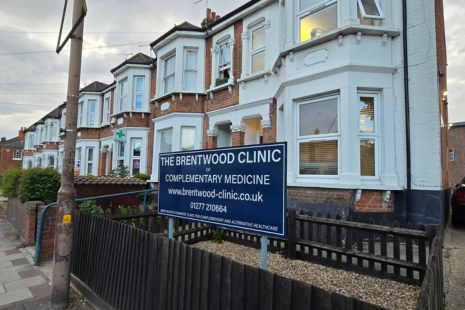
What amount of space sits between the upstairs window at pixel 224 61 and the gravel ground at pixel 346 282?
23.8 feet

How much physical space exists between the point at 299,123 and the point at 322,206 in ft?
7.01

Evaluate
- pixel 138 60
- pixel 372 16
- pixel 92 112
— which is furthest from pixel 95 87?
pixel 372 16

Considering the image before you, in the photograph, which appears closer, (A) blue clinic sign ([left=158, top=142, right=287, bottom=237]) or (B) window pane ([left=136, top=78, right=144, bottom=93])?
(A) blue clinic sign ([left=158, top=142, right=287, bottom=237])

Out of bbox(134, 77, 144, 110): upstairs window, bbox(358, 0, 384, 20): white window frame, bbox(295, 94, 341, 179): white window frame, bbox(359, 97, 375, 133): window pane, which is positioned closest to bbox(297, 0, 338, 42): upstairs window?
bbox(358, 0, 384, 20): white window frame

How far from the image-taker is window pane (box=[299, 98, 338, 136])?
20.4ft

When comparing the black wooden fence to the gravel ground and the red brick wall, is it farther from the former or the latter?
the red brick wall

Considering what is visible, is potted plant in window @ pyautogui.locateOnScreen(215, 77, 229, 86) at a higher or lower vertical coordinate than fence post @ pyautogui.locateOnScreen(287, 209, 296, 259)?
higher

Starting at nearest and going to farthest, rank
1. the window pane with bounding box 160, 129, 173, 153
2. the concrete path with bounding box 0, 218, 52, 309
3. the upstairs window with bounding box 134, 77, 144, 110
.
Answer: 1. the concrete path with bounding box 0, 218, 52, 309
2. the window pane with bounding box 160, 129, 173, 153
3. the upstairs window with bounding box 134, 77, 144, 110

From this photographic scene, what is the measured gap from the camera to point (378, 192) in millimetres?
5762

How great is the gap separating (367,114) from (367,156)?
3.22ft

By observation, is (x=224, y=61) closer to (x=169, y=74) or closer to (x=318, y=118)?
(x=169, y=74)

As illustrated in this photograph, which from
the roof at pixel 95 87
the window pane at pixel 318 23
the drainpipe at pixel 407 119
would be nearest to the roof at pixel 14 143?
the roof at pixel 95 87

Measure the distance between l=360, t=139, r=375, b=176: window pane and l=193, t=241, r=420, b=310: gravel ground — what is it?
2743 mm

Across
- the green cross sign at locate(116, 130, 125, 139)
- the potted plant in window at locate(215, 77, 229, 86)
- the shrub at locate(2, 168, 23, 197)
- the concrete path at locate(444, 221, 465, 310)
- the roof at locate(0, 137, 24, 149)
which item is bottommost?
the concrete path at locate(444, 221, 465, 310)
